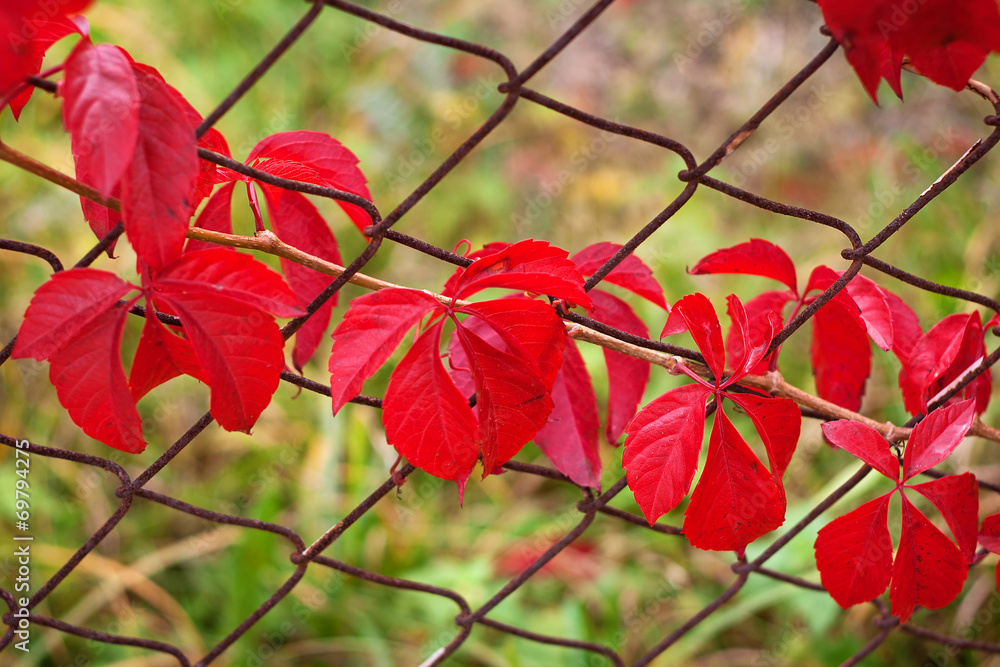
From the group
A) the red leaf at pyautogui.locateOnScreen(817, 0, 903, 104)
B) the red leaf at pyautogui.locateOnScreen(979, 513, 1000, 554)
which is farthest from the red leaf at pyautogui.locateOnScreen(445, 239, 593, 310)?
the red leaf at pyautogui.locateOnScreen(979, 513, 1000, 554)

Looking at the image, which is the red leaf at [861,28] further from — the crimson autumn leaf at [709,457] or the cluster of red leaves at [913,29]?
the crimson autumn leaf at [709,457]

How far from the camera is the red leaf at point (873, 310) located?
0.61 metres

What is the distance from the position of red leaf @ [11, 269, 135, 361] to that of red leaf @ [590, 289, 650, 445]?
385 mm

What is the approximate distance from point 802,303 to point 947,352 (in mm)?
149

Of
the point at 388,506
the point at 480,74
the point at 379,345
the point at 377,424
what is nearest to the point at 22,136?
the point at 377,424

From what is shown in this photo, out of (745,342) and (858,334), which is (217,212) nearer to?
(745,342)

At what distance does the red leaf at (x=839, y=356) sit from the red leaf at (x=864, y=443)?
124 millimetres

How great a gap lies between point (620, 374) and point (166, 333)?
14.9 inches

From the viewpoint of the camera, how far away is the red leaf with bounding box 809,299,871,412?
2.24ft

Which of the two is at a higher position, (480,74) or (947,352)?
(480,74)

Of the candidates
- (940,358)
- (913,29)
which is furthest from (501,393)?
(940,358)

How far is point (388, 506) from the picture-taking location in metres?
1.92

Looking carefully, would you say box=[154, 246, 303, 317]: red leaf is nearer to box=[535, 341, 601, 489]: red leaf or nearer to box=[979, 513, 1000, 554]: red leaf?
box=[535, 341, 601, 489]: red leaf

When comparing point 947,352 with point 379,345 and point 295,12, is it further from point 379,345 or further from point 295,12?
point 295,12
